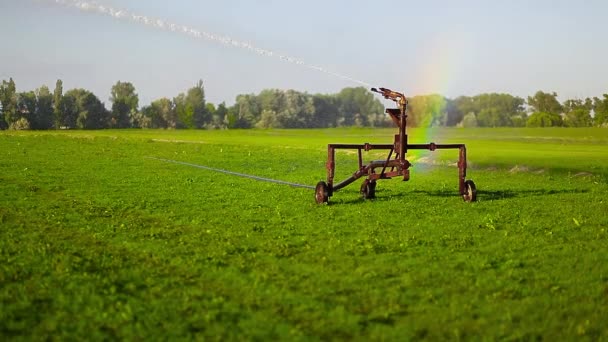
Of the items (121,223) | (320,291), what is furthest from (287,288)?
(121,223)

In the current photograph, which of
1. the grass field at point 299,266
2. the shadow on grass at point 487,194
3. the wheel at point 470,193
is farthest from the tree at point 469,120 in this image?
the wheel at point 470,193

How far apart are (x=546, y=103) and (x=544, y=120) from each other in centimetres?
2070

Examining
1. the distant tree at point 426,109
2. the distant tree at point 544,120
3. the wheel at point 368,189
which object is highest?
the distant tree at point 426,109

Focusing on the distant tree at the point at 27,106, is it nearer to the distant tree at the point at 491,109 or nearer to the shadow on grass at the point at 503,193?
the distant tree at the point at 491,109

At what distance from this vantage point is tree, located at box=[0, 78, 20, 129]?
155 meters

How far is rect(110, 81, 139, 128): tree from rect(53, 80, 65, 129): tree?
1668 centimetres

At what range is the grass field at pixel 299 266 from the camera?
797 cm

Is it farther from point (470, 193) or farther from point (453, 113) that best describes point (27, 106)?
point (470, 193)

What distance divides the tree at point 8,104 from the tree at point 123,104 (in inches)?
1089

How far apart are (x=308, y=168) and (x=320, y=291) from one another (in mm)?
29466

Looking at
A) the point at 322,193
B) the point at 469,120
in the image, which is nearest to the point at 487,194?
the point at 322,193

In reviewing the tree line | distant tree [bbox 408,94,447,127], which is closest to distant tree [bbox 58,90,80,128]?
the tree line

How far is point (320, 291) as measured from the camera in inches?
372

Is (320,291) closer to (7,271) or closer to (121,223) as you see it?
(7,271)
